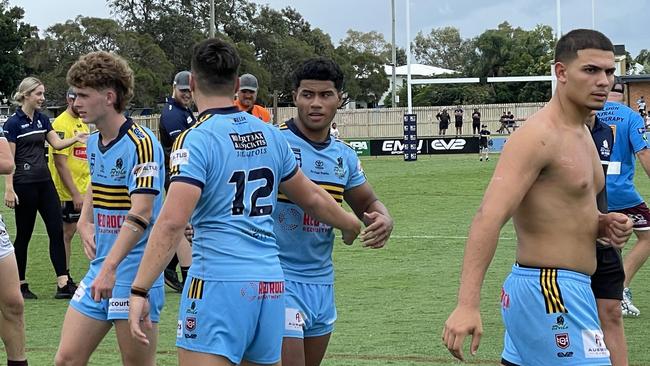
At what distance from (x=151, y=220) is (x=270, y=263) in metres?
1.30

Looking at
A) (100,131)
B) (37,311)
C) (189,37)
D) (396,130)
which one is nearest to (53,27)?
(189,37)

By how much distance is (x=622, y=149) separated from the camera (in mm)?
9594

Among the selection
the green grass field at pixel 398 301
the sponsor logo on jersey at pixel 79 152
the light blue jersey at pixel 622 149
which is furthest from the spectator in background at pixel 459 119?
the light blue jersey at pixel 622 149

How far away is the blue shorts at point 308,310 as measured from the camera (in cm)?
592

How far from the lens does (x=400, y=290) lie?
38.4 ft

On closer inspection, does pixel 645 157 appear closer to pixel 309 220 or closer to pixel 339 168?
pixel 339 168

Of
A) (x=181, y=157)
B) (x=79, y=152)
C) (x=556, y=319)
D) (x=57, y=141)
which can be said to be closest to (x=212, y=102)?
(x=181, y=157)

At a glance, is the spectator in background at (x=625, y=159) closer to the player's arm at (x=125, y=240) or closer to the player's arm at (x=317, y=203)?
the player's arm at (x=317, y=203)

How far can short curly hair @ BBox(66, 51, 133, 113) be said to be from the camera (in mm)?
6188

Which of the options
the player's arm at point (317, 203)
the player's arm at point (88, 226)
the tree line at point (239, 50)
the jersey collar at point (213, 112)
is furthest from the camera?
the tree line at point (239, 50)

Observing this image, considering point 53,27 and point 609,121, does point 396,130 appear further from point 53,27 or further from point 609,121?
point 609,121

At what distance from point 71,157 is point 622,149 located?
593cm

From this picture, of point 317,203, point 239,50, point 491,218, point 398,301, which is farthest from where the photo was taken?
point 239,50

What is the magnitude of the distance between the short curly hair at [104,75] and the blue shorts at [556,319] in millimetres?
2605
